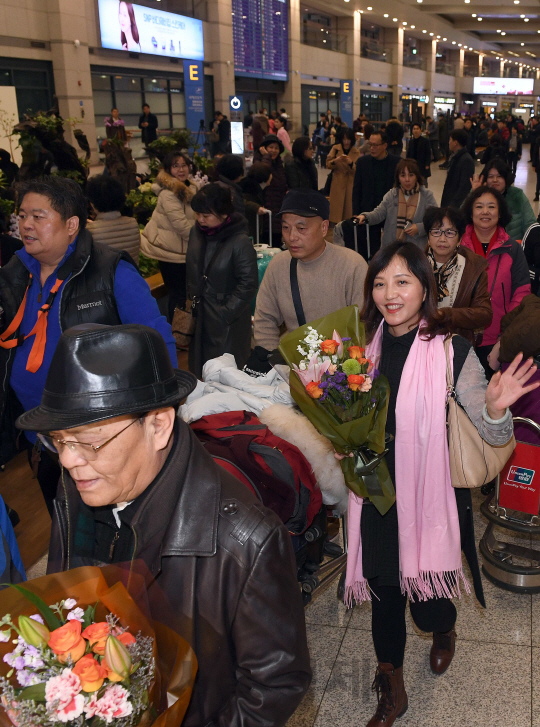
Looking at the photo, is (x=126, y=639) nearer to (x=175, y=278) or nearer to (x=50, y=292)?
(x=50, y=292)

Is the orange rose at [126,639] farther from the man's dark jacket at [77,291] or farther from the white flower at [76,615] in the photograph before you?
the man's dark jacket at [77,291]

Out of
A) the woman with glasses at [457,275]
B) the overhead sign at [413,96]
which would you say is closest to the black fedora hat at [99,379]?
the woman with glasses at [457,275]

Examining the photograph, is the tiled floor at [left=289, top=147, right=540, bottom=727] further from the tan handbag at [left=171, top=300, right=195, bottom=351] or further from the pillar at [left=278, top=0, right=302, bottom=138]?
the pillar at [left=278, top=0, right=302, bottom=138]

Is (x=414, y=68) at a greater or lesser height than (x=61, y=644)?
greater

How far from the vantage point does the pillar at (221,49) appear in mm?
23203

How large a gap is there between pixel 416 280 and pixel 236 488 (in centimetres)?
123

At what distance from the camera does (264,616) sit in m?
1.36

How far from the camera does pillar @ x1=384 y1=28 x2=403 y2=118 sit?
39219 mm

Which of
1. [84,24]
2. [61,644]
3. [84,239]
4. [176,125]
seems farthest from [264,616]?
[176,125]

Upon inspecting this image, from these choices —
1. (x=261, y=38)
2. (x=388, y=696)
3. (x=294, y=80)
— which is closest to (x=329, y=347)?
(x=388, y=696)

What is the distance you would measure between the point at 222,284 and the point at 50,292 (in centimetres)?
197

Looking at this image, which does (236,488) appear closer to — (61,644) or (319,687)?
(61,644)

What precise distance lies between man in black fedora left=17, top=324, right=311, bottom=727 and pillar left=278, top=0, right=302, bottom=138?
28439 mm

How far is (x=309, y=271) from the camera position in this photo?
11.2 feet
